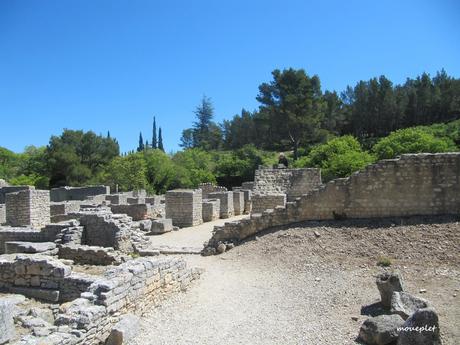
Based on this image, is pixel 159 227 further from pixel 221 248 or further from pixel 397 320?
pixel 397 320

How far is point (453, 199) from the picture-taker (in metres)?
12.6

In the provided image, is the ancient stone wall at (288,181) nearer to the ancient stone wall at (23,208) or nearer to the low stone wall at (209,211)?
the low stone wall at (209,211)

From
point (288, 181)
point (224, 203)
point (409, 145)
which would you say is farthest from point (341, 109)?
point (288, 181)

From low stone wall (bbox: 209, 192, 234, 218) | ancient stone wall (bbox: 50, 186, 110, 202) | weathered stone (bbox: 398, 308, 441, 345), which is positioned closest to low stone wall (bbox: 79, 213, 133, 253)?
weathered stone (bbox: 398, 308, 441, 345)

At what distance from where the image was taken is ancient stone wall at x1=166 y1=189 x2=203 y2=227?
21.4 meters

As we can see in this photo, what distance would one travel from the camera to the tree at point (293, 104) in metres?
49.5

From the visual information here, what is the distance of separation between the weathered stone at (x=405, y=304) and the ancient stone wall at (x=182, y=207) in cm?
1423

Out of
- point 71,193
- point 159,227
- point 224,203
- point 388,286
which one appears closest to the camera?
point 388,286

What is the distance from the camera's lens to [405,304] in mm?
7832

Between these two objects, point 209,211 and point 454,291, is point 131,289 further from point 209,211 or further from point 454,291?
point 209,211

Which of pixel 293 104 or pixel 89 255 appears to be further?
pixel 293 104

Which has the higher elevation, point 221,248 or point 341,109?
point 341,109

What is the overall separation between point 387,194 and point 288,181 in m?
6.70

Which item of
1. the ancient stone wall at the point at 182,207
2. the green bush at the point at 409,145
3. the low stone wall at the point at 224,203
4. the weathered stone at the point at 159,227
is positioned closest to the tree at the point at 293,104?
the green bush at the point at 409,145
